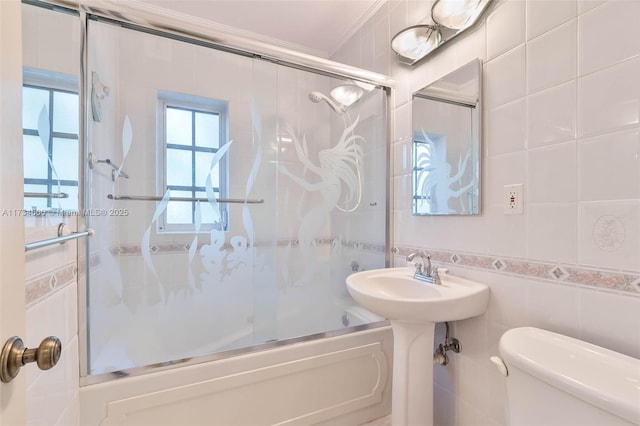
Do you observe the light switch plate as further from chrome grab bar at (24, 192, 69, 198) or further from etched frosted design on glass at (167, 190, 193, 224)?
chrome grab bar at (24, 192, 69, 198)

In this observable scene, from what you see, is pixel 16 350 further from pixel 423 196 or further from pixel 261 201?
pixel 423 196

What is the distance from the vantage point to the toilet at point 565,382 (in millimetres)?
595

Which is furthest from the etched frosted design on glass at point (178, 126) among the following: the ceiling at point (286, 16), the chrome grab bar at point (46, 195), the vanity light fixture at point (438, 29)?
the vanity light fixture at point (438, 29)

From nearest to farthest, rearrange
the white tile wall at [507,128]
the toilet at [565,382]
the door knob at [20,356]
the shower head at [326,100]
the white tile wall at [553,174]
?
the door knob at [20,356] < the toilet at [565,382] < the white tile wall at [553,174] < the white tile wall at [507,128] < the shower head at [326,100]

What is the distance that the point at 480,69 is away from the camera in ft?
3.82

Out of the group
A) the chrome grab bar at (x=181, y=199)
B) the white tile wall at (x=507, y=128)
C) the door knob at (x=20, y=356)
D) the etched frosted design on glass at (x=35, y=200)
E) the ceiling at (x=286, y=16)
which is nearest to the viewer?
the door knob at (x=20, y=356)

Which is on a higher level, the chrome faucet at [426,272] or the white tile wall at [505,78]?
the white tile wall at [505,78]

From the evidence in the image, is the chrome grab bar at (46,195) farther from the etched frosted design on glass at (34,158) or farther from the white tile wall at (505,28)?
the white tile wall at (505,28)

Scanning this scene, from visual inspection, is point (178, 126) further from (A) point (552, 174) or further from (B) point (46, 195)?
(A) point (552, 174)

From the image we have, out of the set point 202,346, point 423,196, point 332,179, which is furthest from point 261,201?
point 423,196

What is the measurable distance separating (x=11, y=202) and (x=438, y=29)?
1.66 m

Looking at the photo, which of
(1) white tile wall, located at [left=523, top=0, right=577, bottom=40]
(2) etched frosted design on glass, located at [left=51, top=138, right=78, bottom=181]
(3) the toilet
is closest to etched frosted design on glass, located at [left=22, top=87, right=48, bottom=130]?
(2) etched frosted design on glass, located at [left=51, top=138, right=78, bottom=181]

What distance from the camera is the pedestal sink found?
3.41 feet

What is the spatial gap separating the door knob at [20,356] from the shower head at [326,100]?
4.85 feet
